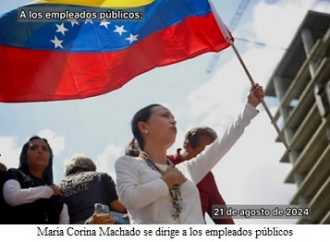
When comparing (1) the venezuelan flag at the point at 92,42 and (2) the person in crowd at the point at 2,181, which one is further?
(1) the venezuelan flag at the point at 92,42

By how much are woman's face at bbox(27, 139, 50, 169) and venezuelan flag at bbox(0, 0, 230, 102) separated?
0.53 metres

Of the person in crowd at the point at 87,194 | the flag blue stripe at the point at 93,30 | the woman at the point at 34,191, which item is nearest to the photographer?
the woman at the point at 34,191

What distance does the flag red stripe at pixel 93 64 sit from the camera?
11.3 feet

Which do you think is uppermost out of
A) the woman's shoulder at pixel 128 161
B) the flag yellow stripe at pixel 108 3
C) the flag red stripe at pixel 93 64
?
the flag yellow stripe at pixel 108 3

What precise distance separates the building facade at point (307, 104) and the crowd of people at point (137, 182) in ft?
33.5

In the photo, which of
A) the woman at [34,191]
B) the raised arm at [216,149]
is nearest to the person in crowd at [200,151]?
the raised arm at [216,149]

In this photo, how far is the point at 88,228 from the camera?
9.63 ft

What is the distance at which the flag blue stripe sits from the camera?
3543mm

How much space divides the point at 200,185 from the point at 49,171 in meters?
0.58

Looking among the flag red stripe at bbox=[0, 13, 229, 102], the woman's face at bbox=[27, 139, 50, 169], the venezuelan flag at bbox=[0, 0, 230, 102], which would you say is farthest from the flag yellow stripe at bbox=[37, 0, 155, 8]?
the woman's face at bbox=[27, 139, 50, 169]

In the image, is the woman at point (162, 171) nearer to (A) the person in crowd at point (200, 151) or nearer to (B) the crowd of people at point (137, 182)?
(B) the crowd of people at point (137, 182)

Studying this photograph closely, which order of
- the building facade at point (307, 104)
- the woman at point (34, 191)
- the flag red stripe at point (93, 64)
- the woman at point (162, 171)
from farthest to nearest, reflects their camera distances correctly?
the building facade at point (307, 104) → the flag red stripe at point (93, 64) → the woman at point (34, 191) → the woman at point (162, 171)

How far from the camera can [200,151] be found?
119 inches

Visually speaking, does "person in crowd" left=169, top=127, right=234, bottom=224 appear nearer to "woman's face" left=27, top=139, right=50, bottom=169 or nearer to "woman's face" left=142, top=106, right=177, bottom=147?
"woman's face" left=142, top=106, right=177, bottom=147
